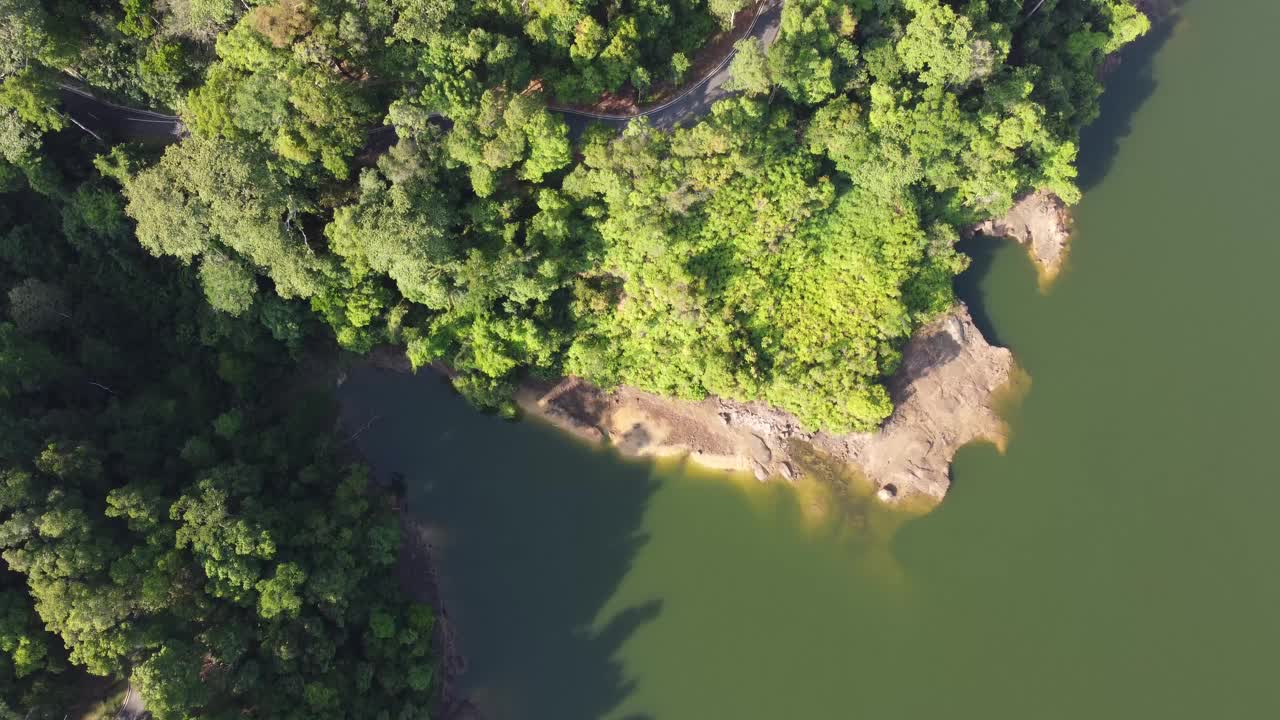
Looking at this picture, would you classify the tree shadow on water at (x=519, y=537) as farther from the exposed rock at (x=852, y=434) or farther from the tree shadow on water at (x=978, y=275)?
the tree shadow on water at (x=978, y=275)

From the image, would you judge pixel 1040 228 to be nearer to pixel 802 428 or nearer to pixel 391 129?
pixel 802 428

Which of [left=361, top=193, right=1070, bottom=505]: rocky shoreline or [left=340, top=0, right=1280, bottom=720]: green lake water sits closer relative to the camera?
[left=340, top=0, right=1280, bottom=720]: green lake water

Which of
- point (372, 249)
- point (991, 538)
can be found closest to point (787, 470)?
point (991, 538)

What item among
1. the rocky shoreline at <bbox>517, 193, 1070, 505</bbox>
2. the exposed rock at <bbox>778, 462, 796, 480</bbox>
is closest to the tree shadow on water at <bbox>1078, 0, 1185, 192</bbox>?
the rocky shoreline at <bbox>517, 193, 1070, 505</bbox>

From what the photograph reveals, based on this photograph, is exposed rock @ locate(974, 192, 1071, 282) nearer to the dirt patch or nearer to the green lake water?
the green lake water

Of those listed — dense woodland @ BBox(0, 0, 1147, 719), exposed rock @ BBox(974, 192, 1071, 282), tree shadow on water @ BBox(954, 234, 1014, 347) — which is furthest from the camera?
tree shadow on water @ BBox(954, 234, 1014, 347)

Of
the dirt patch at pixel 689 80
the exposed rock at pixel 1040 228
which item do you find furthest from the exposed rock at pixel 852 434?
the dirt patch at pixel 689 80
